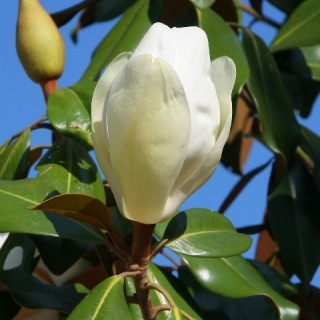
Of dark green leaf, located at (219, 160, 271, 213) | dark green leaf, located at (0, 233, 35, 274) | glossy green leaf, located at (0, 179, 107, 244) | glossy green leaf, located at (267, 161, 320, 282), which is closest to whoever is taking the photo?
glossy green leaf, located at (0, 179, 107, 244)

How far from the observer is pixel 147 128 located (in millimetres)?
606

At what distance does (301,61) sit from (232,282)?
61 cm

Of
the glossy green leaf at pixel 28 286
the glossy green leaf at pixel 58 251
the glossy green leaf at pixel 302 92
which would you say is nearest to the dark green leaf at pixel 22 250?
the glossy green leaf at pixel 28 286

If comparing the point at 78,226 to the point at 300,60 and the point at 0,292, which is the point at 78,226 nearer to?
the point at 0,292

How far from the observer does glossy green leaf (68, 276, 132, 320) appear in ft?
2.17

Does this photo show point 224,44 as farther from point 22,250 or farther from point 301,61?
point 22,250

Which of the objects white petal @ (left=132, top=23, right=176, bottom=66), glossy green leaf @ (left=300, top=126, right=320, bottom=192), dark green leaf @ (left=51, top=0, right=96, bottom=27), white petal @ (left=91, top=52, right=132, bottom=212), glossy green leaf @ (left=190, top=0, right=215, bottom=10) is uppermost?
white petal @ (left=132, top=23, right=176, bottom=66)

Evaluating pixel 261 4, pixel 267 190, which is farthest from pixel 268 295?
pixel 261 4

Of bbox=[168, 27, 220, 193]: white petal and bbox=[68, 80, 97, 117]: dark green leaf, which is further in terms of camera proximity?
bbox=[68, 80, 97, 117]: dark green leaf

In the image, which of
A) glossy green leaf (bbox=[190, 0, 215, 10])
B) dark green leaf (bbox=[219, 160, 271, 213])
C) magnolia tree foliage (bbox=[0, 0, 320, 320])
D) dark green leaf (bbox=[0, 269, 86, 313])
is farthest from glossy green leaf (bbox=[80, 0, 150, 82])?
dark green leaf (bbox=[219, 160, 271, 213])

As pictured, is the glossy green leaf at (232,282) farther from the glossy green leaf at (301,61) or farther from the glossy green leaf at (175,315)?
the glossy green leaf at (301,61)

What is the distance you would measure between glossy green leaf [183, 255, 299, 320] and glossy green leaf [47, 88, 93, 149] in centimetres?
20

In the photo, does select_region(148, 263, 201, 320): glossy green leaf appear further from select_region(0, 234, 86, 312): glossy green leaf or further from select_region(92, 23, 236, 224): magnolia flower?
select_region(92, 23, 236, 224): magnolia flower

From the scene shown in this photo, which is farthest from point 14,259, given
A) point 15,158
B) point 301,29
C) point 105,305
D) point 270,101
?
point 301,29
